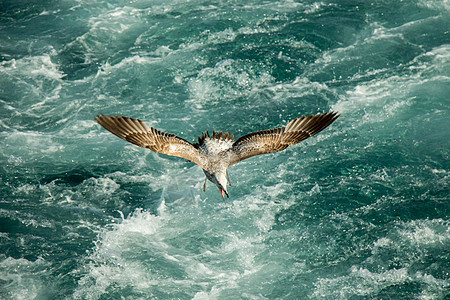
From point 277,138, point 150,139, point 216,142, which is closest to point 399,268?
point 277,138

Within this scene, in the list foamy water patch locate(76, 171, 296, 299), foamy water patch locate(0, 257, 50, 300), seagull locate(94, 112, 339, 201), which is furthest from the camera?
foamy water patch locate(76, 171, 296, 299)

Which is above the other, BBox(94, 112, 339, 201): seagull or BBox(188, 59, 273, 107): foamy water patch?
BBox(94, 112, 339, 201): seagull

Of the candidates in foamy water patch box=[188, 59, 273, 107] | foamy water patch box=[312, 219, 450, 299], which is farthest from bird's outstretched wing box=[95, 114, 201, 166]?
foamy water patch box=[188, 59, 273, 107]

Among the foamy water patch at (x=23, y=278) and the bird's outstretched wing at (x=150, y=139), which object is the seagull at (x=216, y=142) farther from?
the foamy water patch at (x=23, y=278)

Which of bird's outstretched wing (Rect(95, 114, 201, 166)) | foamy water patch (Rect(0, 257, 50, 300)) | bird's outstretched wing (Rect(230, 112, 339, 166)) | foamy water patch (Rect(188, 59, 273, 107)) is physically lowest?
foamy water patch (Rect(0, 257, 50, 300))

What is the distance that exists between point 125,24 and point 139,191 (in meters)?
8.50

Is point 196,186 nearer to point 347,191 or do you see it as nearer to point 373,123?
point 347,191

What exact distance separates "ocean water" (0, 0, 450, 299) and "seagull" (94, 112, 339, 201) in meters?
2.07

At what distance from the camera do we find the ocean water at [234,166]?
29.8ft

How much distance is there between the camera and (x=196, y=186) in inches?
443

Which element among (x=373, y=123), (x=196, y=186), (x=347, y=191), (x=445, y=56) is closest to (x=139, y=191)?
(x=196, y=186)

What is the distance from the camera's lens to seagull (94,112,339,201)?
839 cm

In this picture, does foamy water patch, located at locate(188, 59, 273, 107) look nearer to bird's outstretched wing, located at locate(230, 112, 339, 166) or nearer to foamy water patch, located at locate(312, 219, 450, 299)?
bird's outstretched wing, located at locate(230, 112, 339, 166)

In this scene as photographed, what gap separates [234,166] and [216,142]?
3015 mm
